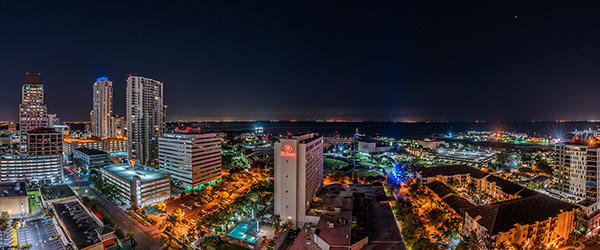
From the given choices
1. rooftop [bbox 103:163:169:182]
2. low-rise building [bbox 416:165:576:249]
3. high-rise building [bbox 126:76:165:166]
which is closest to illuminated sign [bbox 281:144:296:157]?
low-rise building [bbox 416:165:576:249]

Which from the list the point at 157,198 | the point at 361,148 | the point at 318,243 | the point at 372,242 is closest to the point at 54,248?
the point at 157,198

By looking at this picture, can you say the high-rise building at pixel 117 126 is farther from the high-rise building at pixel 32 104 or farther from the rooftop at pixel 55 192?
the rooftop at pixel 55 192

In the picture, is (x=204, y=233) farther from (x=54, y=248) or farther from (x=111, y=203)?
(x=111, y=203)

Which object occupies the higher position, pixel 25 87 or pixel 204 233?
pixel 25 87

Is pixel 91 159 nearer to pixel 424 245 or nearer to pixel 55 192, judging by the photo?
pixel 55 192

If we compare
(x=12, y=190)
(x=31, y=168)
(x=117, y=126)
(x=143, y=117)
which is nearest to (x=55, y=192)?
(x=12, y=190)

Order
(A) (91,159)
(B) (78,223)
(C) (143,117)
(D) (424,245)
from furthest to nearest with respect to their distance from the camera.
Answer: (C) (143,117), (A) (91,159), (B) (78,223), (D) (424,245)
